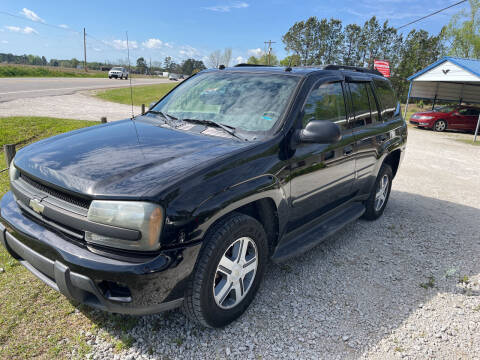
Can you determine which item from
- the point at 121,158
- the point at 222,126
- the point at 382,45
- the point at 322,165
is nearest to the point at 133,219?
the point at 121,158

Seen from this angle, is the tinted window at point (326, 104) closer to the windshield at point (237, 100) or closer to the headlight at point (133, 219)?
the windshield at point (237, 100)

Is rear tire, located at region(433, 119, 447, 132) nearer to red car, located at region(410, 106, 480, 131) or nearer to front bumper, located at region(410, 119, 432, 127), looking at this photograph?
red car, located at region(410, 106, 480, 131)

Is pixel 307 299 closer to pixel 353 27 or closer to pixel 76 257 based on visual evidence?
pixel 76 257

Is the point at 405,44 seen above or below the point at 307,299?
above

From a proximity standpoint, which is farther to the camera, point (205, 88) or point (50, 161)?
point (205, 88)

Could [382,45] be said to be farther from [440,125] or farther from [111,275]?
[111,275]

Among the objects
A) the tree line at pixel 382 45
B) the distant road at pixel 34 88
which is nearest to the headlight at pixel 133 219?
the distant road at pixel 34 88

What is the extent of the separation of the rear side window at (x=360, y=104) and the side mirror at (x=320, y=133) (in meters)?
1.19

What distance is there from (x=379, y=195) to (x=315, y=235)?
1.96 m

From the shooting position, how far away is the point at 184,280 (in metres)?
2.10

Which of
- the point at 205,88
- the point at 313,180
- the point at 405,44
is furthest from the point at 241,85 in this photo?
the point at 405,44

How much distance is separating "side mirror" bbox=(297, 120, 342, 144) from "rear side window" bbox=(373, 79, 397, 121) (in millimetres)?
2110

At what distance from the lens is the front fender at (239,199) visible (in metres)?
2.10

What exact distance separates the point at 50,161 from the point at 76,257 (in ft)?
2.58
